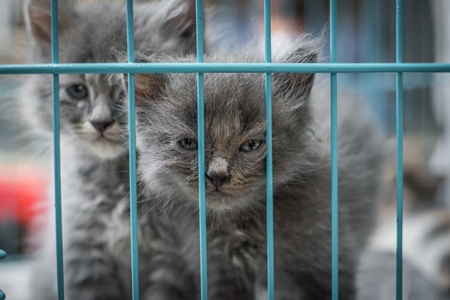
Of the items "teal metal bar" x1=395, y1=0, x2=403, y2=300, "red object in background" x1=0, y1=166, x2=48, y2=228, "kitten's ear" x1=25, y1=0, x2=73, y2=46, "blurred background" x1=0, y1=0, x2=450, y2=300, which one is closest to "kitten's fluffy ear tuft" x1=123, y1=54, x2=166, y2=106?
"kitten's ear" x1=25, y1=0, x2=73, y2=46

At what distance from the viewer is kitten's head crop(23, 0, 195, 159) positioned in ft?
5.80

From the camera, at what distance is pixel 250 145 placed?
4.84 ft

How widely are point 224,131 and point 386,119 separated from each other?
1.26 metres

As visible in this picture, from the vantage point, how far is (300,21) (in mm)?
2691

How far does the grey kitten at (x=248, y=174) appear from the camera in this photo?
57.7 inches

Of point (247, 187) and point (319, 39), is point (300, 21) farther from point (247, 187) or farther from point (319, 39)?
point (247, 187)

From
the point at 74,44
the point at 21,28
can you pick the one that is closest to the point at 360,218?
the point at 74,44

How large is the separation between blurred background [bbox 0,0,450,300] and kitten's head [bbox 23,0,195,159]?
0.43 metres

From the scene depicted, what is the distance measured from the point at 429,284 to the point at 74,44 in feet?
5.45

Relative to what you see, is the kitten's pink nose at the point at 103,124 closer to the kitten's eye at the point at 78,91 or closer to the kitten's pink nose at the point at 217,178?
the kitten's eye at the point at 78,91

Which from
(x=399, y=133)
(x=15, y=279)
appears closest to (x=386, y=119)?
(x=399, y=133)

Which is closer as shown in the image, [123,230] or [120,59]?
[120,59]

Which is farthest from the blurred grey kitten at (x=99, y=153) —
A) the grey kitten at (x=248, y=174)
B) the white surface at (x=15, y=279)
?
the white surface at (x=15, y=279)

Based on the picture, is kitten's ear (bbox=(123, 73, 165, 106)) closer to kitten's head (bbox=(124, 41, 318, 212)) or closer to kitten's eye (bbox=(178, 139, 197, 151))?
kitten's head (bbox=(124, 41, 318, 212))
